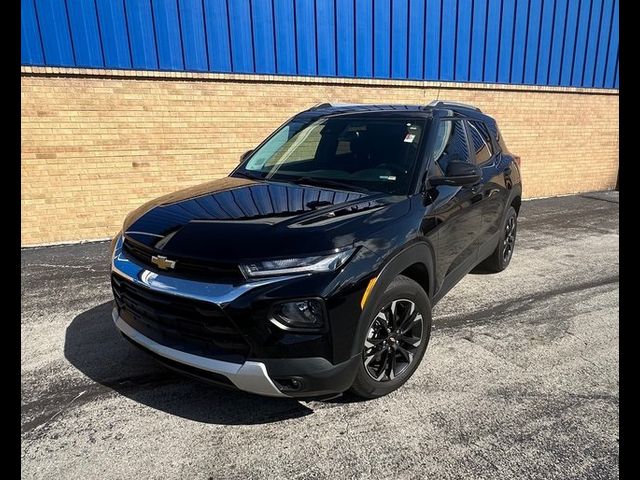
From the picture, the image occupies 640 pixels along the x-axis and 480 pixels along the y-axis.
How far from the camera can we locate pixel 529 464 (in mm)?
2223

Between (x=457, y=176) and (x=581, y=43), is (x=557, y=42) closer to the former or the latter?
(x=581, y=43)

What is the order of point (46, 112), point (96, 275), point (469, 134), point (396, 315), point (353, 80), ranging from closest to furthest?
point (396, 315)
point (469, 134)
point (96, 275)
point (46, 112)
point (353, 80)

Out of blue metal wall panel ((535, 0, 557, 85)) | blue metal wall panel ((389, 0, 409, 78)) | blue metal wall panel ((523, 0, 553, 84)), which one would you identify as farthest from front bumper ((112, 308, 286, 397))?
blue metal wall panel ((535, 0, 557, 85))

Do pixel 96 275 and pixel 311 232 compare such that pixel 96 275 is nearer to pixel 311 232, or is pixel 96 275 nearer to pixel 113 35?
pixel 113 35

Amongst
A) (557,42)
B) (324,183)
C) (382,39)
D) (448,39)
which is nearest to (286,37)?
(382,39)

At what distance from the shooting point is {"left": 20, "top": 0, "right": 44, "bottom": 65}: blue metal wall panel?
5.70 metres

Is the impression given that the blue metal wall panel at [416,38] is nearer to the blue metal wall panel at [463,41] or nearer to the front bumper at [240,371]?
the blue metal wall panel at [463,41]

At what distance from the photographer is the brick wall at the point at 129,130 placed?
6043mm

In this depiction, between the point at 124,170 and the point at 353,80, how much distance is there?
401 cm

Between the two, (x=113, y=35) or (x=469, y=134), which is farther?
(x=113, y=35)

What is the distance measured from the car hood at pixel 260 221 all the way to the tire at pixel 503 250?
2.47m

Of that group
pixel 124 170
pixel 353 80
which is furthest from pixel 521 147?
pixel 124 170

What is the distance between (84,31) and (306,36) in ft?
10.6

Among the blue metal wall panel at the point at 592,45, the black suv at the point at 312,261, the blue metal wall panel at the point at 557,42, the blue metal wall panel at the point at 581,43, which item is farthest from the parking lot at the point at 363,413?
the blue metal wall panel at the point at 592,45
